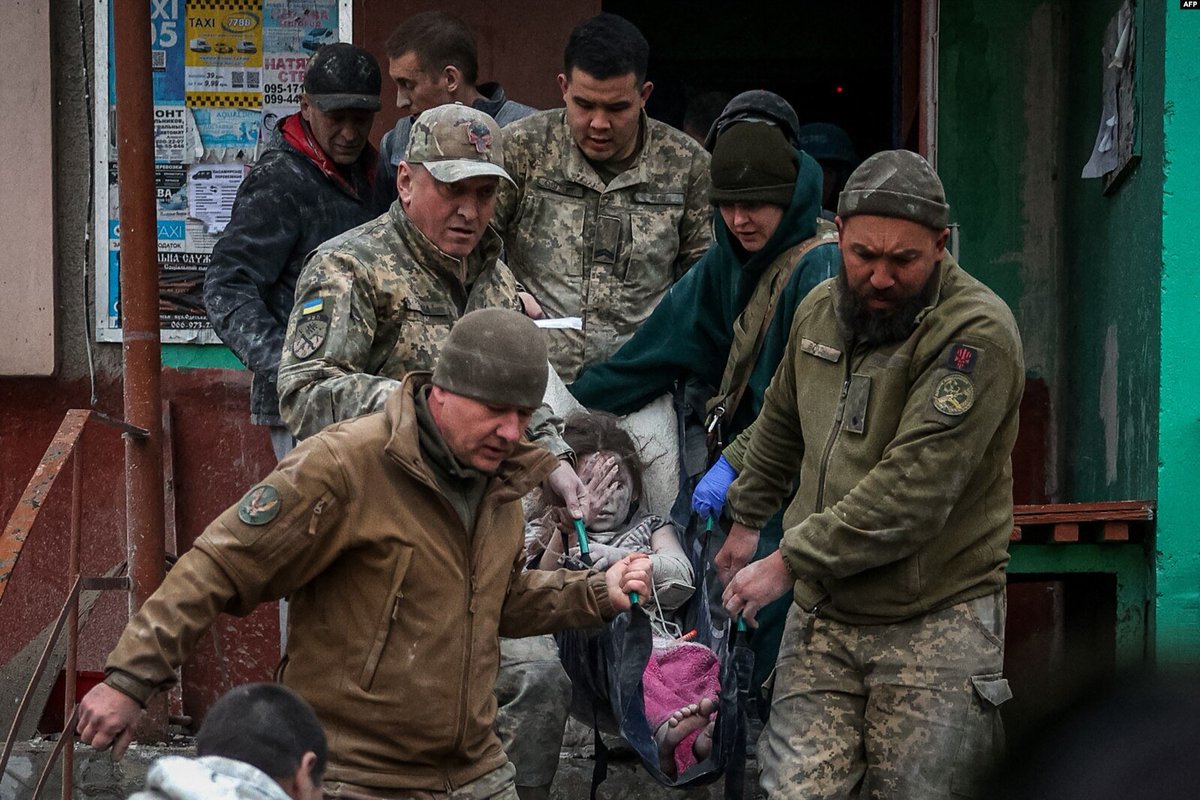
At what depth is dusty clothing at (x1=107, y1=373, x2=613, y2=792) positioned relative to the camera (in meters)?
3.67

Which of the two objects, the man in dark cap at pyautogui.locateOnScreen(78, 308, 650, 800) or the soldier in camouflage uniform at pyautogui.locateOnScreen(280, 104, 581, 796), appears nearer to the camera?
the man in dark cap at pyautogui.locateOnScreen(78, 308, 650, 800)

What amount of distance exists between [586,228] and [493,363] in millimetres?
2053

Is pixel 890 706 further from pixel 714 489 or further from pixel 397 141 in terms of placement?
pixel 397 141

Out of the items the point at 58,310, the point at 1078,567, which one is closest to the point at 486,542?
the point at 1078,567

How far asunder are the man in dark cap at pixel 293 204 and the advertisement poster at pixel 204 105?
104 centimetres

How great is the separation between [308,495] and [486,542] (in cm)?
46

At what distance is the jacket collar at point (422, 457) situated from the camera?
3.78m

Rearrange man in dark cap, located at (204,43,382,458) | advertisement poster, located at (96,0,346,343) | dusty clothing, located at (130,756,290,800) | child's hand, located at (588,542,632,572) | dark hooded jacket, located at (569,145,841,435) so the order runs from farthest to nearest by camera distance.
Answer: advertisement poster, located at (96,0,346,343), man in dark cap, located at (204,43,382,458), child's hand, located at (588,542,632,572), dark hooded jacket, located at (569,145,841,435), dusty clothing, located at (130,756,290,800)

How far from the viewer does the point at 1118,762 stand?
1734 mm

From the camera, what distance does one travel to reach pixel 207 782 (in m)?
2.76

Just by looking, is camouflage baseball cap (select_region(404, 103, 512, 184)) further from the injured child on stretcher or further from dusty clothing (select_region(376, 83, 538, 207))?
the injured child on stretcher

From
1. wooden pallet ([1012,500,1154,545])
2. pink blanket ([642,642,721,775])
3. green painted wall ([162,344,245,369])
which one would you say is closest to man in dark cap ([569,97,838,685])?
pink blanket ([642,642,721,775])

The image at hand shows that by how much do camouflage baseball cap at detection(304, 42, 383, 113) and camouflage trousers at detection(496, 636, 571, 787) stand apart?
6.25 feet

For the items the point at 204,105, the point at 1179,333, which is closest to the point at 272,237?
the point at 204,105
